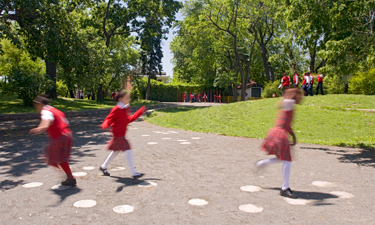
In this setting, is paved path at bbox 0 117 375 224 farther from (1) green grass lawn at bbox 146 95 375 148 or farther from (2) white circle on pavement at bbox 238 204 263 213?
(1) green grass lawn at bbox 146 95 375 148

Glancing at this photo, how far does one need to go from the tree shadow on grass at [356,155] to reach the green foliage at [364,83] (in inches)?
660

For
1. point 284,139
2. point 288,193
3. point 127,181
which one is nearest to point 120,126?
point 127,181

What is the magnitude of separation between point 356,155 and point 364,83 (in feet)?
59.3

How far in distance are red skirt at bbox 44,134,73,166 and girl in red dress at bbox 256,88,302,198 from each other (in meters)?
3.27

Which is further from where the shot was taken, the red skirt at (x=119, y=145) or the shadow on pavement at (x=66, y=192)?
the red skirt at (x=119, y=145)

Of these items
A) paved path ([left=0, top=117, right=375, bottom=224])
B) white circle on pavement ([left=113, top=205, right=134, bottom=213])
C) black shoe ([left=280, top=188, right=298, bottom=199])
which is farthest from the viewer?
black shoe ([left=280, top=188, right=298, bottom=199])

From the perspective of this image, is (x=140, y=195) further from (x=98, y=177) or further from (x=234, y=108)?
(x=234, y=108)

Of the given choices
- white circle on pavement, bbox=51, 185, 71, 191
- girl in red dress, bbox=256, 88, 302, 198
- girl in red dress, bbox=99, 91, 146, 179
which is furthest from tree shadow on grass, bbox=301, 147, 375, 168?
white circle on pavement, bbox=51, 185, 71, 191

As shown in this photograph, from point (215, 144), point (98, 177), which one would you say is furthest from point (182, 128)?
point (98, 177)

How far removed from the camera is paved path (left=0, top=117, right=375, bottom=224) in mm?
3596

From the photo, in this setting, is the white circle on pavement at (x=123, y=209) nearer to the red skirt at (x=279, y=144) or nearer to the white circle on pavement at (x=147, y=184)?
the white circle on pavement at (x=147, y=184)

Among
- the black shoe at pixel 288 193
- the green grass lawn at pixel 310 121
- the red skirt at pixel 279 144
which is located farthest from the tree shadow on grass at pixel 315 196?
the green grass lawn at pixel 310 121

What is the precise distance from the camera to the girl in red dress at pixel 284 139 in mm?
4371

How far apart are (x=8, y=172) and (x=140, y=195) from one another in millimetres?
3098
